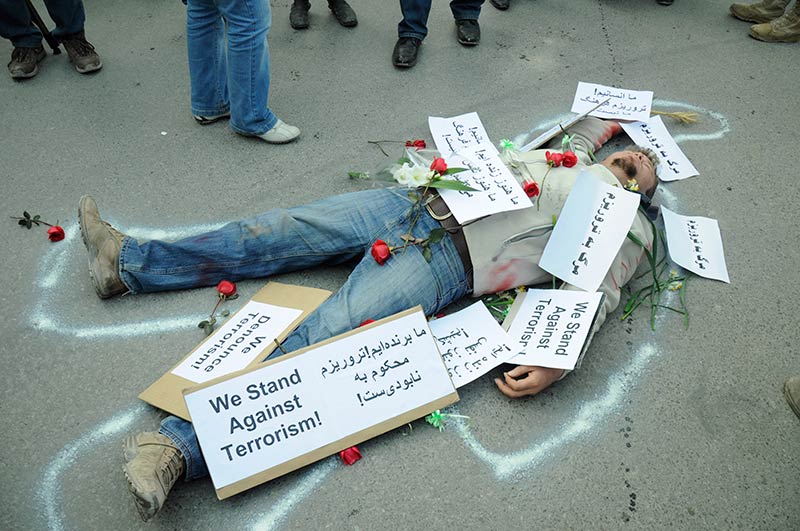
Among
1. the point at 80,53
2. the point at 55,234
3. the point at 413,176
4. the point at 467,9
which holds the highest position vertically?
the point at 413,176

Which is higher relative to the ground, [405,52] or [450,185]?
[450,185]

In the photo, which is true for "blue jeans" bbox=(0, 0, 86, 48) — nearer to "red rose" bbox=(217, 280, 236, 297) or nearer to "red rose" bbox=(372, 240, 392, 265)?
"red rose" bbox=(217, 280, 236, 297)

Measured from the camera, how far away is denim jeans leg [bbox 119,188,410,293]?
5.86ft

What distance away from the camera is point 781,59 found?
10.1 ft

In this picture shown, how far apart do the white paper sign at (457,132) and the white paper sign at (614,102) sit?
1.67ft

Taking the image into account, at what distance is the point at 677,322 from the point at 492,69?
1621mm

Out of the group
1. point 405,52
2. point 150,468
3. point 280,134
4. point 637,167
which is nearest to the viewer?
point 150,468

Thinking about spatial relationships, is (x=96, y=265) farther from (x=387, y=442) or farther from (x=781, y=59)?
(x=781, y=59)

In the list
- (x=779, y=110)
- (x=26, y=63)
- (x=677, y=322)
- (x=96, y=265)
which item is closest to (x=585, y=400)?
(x=677, y=322)

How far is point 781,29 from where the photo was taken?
3197mm

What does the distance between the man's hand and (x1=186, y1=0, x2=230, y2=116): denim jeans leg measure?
169cm

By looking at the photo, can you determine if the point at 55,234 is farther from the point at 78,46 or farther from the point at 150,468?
the point at 78,46

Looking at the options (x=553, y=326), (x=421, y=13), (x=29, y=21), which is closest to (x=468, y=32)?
(x=421, y=13)

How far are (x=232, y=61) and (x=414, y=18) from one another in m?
1.09
